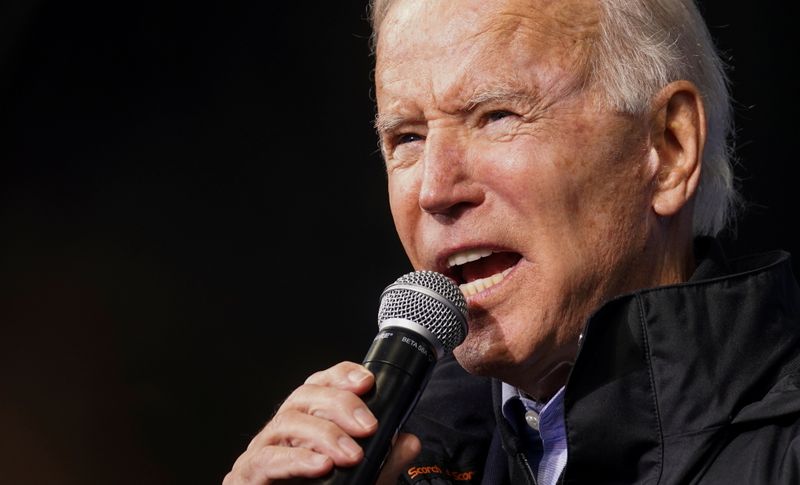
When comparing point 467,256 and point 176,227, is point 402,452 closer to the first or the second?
point 467,256

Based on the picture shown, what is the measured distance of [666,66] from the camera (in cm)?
186

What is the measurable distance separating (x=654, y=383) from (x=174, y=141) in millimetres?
1448

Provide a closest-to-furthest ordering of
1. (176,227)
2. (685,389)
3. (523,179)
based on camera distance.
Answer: (685,389), (523,179), (176,227)

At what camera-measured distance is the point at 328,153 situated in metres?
2.68

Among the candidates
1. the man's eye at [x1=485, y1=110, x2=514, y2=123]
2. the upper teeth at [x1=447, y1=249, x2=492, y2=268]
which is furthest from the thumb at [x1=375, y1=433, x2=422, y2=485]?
the man's eye at [x1=485, y1=110, x2=514, y2=123]

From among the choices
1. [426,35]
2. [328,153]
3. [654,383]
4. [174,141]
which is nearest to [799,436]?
[654,383]

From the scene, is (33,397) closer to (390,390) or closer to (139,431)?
(139,431)

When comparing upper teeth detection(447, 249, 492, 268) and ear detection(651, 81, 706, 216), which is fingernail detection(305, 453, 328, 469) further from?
ear detection(651, 81, 706, 216)

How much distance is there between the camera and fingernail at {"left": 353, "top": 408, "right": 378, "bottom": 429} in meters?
1.37

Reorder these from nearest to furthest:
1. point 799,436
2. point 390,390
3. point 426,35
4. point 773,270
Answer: point 390,390
point 799,436
point 773,270
point 426,35

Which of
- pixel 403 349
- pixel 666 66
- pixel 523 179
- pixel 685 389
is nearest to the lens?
pixel 403 349

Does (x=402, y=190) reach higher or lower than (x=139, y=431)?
higher

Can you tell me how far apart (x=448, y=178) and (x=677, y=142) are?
427mm

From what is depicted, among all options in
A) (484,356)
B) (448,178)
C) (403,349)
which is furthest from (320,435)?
(448,178)
